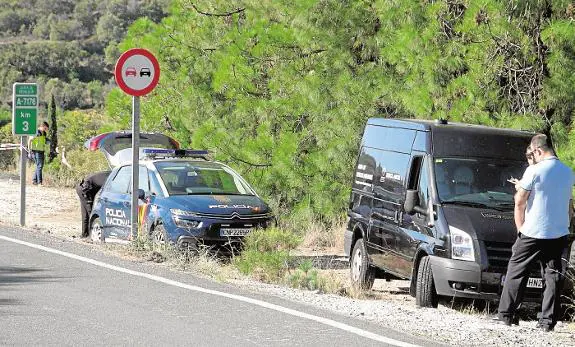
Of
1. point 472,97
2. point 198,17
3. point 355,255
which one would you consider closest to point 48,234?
point 355,255

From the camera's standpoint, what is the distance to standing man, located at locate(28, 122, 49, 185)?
3105 centimetres

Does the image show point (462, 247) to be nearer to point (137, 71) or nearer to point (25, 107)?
point (137, 71)

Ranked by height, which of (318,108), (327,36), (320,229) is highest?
(327,36)

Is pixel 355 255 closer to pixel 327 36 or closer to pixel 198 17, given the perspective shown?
pixel 327 36

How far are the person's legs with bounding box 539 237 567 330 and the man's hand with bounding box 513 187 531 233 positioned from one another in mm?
264

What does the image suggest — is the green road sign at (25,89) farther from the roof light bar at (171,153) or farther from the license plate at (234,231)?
the license plate at (234,231)

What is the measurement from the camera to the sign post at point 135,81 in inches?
629

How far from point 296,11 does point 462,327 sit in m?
11.6

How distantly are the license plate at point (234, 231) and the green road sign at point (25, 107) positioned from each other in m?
5.53

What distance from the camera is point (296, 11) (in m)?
20.6

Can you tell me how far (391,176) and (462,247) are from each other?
7.09ft

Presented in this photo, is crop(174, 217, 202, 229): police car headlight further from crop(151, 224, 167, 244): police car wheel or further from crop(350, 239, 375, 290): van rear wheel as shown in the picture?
crop(350, 239, 375, 290): van rear wheel

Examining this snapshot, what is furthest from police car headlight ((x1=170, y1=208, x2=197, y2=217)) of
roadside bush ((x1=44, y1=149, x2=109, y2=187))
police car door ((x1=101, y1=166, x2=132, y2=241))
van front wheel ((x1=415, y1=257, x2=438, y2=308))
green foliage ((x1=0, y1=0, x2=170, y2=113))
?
green foliage ((x1=0, y1=0, x2=170, y2=113))

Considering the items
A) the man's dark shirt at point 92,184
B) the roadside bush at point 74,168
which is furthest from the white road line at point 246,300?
the roadside bush at point 74,168
